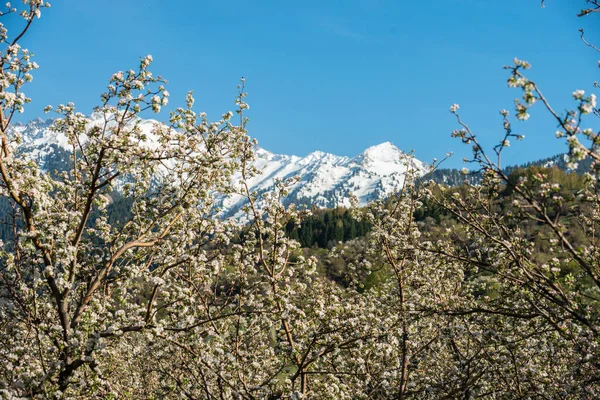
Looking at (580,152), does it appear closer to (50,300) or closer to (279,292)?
(279,292)

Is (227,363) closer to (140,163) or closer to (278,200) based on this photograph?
(278,200)

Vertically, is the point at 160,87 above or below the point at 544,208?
above

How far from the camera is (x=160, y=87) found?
309 inches

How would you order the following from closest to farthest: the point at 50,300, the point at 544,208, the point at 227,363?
1. the point at 544,208
2. the point at 227,363
3. the point at 50,300

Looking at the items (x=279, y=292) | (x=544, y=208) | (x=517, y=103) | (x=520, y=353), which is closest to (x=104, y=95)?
(x=279, y=292)

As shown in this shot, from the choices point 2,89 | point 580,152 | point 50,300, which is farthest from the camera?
point 50,300

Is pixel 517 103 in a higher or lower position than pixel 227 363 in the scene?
higher

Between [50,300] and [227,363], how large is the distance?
380 cm

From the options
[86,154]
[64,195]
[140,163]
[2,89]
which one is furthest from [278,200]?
[2,89]

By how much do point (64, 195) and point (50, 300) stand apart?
6.94 ft

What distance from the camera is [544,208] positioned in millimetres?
5504

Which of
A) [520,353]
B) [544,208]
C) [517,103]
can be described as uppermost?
[517,103]

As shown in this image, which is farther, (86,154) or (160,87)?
(86,154)

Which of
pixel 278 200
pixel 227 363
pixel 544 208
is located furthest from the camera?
pixel 278 200
